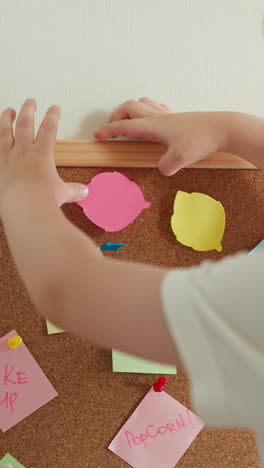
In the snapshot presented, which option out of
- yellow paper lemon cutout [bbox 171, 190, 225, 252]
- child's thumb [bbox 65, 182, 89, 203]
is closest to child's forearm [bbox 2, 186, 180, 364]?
child's thumb [bbox 65, 182, 89, 203]

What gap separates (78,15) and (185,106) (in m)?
0.18

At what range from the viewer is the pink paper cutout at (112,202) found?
559 mm

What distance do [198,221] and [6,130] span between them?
26cm

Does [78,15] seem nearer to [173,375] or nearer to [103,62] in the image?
[103,62]

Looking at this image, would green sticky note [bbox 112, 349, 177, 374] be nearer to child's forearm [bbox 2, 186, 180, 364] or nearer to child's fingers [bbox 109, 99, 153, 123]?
child's forearm [bbox 2, 186, 180, 364]

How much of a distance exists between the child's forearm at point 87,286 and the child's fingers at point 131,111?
0.22 meters

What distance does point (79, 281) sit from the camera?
0.36 metres

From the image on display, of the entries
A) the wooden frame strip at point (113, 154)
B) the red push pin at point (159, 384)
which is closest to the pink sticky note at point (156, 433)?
the red push pin at point (159, 384)

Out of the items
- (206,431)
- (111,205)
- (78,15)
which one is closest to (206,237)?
(111,205)

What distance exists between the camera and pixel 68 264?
0.37m

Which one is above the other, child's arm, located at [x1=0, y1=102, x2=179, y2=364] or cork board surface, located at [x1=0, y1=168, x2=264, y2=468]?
child's arm, located at [x1=0, y1=102, x2=179, y2=364]

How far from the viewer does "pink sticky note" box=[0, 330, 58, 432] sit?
52 centimetres

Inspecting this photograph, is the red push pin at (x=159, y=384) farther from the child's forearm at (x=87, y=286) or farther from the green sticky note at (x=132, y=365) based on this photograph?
the child's forearm at (x=87, y=286)

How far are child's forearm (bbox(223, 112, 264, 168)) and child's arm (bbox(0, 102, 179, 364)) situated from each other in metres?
0.26
